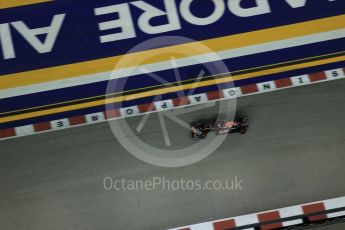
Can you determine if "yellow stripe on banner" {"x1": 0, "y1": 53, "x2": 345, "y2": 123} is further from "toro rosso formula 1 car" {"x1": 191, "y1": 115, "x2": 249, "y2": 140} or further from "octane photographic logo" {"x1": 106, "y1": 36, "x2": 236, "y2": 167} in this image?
"toro rosso formula 1 car" {"x1": 191, "y1": 115, "x2": 249, "y2": 140}

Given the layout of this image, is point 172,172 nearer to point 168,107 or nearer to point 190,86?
point 168,107

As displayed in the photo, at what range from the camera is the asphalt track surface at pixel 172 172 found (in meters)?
3.04

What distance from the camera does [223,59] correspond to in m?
3.24

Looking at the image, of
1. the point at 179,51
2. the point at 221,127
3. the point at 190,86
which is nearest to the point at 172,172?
the point at 221,127

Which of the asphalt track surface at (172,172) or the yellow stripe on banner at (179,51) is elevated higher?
the yellow stripe on banner at (179,51)

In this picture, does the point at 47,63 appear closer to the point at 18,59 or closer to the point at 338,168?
the point at 18,59

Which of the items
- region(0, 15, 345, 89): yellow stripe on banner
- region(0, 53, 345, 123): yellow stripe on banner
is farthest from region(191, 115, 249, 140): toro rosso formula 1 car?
region(0, 15, 345, 89): yellow stripe on banner

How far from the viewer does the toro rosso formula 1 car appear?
10.1ft

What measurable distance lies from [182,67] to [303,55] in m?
0.98

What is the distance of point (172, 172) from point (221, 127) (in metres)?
0.51

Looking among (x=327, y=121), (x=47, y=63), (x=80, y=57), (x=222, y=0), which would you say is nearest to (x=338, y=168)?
(x=327, y=121)

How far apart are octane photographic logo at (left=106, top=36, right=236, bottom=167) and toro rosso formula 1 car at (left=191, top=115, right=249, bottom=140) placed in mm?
51

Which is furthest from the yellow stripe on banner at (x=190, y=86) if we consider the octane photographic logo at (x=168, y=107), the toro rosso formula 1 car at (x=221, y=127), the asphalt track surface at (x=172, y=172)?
the toro rosso formula 1 car at (x=221, y=127)

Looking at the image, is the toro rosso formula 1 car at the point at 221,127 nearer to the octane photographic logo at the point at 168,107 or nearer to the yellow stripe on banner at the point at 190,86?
the octane photographic logo at the point at 168,107
